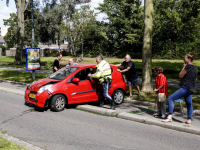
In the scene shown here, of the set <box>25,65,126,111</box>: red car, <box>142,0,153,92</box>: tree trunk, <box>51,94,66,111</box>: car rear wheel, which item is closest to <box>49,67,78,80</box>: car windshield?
<box>25,65,126,111</box>: red car

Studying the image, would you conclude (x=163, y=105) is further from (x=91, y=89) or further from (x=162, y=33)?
(x=162, y=33)

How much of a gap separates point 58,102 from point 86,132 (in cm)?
232

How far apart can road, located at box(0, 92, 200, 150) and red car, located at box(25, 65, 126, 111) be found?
42cm

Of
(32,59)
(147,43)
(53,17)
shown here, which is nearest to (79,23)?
(53,17)

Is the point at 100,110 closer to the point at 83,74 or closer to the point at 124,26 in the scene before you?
the point at 83,74

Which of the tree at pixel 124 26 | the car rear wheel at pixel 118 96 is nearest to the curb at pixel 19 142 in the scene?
the car rear wheel at pixel 118 96

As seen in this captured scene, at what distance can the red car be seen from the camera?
779 centimetres

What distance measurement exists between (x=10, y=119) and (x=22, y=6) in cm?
2466

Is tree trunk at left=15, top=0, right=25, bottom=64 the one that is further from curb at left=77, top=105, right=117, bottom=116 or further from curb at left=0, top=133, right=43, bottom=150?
curb at left=0, top=133, right=43, bottom=150

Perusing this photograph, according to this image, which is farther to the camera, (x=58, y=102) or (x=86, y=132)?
(x=58, y=102)

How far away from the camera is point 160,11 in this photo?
42.9 meters

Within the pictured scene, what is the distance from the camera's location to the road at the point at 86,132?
5.10 m

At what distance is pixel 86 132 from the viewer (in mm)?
5922

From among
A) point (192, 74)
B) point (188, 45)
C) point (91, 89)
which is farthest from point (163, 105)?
point (188, 45)
